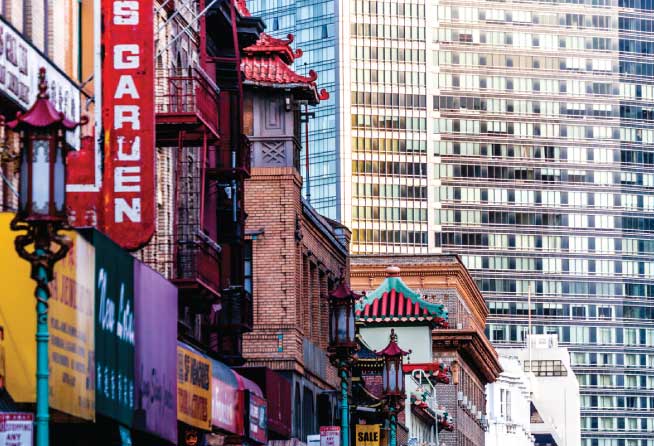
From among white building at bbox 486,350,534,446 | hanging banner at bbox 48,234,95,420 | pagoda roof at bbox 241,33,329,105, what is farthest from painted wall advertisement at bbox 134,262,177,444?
white building at bbox 486,350,534,446

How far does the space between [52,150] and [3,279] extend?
432 cm

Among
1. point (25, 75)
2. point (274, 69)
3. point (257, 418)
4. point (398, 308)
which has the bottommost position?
point (257, 418)

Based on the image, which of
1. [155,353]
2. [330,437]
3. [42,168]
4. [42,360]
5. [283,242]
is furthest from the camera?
[283,242]

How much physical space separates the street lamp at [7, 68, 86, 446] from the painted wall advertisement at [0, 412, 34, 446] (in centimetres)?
133

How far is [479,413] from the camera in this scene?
130 m

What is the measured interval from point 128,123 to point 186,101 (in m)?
7.85

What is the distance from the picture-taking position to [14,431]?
71.2ft

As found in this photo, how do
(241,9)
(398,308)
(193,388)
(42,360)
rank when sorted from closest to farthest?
(42,360) → (193,388) → (241,9) → (398,308)

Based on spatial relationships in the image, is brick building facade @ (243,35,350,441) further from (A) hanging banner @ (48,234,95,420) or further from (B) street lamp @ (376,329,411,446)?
(A) hanging banner @ (48,234,95,420)

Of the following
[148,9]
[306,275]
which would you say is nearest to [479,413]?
[306,275]

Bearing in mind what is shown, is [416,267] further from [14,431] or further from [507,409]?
[14,431]

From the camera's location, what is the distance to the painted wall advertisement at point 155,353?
30.0 metres

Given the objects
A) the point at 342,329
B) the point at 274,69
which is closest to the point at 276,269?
the point at 274,69

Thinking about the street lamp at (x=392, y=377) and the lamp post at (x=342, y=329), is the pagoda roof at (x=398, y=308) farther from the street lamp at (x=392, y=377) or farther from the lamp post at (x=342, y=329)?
the lamp post at (x=342, y=329)
